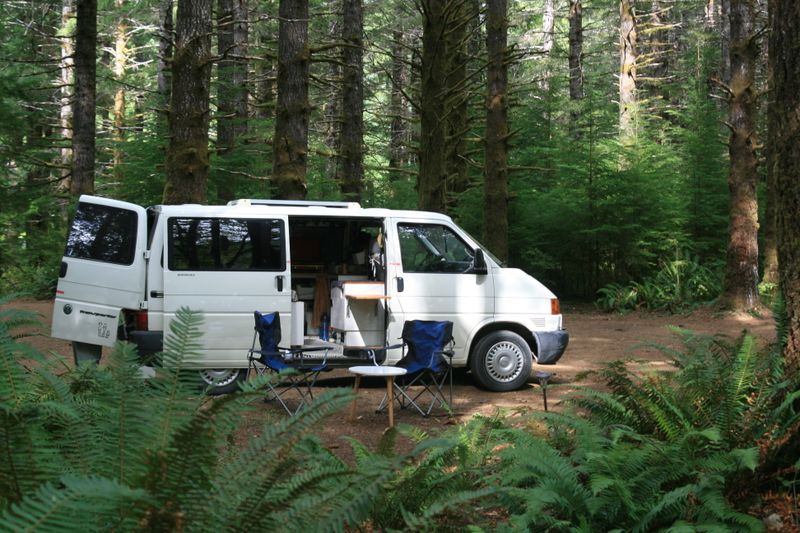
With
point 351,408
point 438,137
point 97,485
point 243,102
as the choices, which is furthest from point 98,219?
point 243,102

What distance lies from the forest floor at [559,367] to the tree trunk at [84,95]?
3085 mm

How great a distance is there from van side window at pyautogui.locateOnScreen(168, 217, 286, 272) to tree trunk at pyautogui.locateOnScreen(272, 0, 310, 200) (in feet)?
16.6

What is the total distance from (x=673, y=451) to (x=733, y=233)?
40.1 ft

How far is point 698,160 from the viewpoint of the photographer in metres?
20.9

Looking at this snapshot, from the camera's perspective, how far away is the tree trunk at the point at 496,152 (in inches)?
678

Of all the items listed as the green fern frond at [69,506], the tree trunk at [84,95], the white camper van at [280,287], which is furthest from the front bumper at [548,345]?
the tree trunk at [84,95]

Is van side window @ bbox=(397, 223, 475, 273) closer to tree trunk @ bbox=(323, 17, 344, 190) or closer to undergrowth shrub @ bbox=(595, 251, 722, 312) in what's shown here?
undergrowth shrub @ bbox=(595, 251, 722, 312)

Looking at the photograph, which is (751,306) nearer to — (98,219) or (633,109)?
(633,109)

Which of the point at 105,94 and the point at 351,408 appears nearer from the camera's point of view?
the point at 351,408

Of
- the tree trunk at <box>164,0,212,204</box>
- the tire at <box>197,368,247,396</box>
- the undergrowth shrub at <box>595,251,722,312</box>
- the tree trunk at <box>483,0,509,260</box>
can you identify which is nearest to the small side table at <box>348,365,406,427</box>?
the tire at <box>197,368,247,396</box>

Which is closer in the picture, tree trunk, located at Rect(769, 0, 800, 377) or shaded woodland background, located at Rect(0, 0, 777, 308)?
tree trunk, located at Rect(769, 0, 800, 377)

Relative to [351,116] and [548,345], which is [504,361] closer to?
[548,345]

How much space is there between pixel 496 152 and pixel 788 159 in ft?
41.2

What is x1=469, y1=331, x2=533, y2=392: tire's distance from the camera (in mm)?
10195
